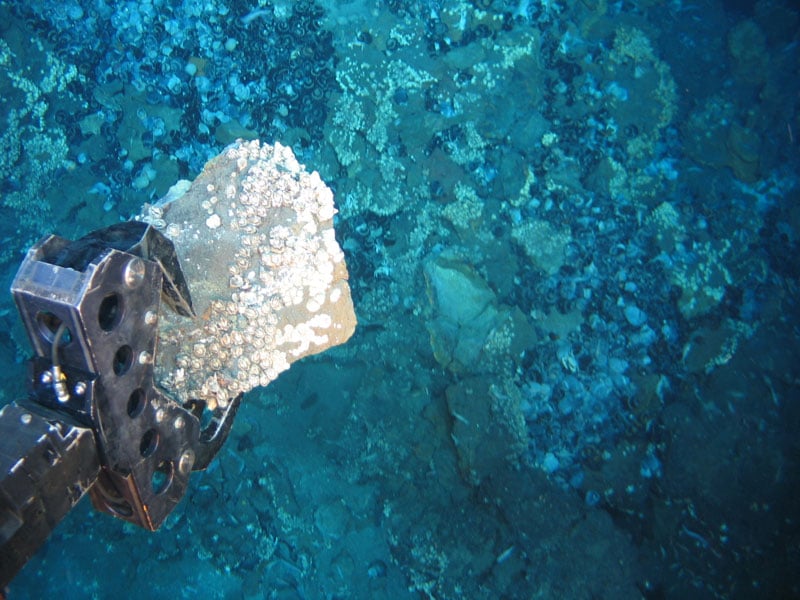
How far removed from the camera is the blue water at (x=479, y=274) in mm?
3176

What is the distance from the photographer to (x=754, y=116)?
13.3 feet

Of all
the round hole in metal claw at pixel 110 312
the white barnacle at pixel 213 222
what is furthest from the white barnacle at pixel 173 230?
the round hole in metal claw at pixel 110 312

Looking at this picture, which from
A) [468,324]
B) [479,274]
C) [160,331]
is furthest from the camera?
[479,274]

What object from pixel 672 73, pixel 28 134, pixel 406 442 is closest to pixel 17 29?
pixel 28 134

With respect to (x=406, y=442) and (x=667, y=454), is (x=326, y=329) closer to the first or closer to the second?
(x=406, y=442)

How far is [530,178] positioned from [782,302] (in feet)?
6.33

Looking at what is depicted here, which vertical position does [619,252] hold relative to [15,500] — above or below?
below

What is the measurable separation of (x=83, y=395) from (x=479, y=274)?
8.27 ft

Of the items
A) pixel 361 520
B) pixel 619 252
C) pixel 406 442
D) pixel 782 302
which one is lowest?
pixel 361 520

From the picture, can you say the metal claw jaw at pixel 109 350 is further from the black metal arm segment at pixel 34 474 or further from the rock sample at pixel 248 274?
the rock sample at pixel 248 274

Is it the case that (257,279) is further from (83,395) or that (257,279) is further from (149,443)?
(83,395)

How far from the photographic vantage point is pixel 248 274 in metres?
2.48

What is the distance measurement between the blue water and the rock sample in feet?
2.76

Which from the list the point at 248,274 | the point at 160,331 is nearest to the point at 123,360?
the point at 160,331
